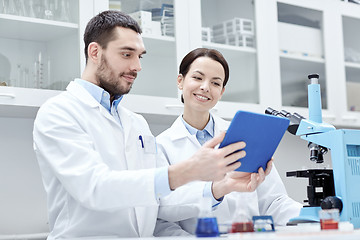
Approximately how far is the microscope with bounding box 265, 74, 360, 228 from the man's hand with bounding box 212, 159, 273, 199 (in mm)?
242

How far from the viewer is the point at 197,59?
216 cm

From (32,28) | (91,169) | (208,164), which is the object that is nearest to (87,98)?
(91,169)

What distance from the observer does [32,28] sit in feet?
7.46

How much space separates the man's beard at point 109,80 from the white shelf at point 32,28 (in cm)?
64

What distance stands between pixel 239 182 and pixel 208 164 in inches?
11.5

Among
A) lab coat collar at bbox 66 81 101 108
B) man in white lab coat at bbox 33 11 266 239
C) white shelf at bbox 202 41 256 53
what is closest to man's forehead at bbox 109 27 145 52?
man in white lab coat at bbox 33 11 266 239

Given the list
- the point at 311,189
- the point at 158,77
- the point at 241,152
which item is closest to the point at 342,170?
the point at 311,189

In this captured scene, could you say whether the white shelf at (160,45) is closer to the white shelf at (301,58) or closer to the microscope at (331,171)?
the white shelf at (301,58)

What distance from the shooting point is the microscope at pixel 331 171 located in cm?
153

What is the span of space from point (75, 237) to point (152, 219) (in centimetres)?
27

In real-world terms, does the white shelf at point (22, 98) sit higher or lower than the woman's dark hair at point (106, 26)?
lower

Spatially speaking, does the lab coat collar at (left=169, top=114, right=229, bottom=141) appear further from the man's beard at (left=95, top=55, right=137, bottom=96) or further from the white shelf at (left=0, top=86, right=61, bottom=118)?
the white shelf at (left=0, top=86, right=61, bottom=118)

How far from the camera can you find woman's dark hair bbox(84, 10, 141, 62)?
178 cm

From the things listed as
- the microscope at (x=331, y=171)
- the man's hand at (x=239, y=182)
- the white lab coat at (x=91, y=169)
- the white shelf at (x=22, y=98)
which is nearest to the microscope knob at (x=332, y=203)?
the microscope at (x=331, y=171)
